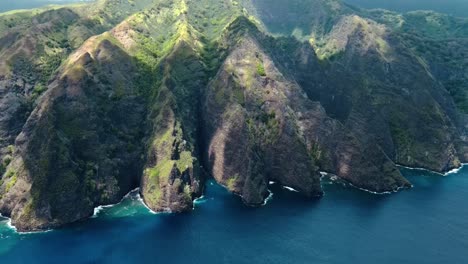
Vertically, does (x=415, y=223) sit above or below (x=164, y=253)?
above

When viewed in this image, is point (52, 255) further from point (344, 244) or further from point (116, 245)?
point (344, 244)

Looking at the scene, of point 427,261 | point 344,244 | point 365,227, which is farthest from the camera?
point 365,227

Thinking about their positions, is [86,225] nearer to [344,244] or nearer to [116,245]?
[116,245]

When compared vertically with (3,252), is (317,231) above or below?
above

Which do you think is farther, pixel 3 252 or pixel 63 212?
pixel 63 212

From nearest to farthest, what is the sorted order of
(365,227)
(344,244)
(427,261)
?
(427,261) < (344,244) < (365,227)

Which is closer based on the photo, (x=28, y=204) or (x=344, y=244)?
(x=344, y=244)

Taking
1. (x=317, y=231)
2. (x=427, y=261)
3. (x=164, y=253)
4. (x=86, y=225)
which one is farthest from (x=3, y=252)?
(x=427, y=261)

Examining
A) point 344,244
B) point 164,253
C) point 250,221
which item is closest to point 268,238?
point 250,221
